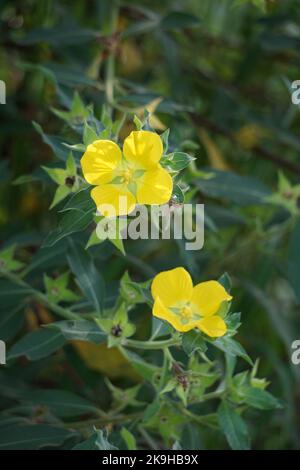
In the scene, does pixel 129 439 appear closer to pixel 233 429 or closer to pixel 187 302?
pixel 233 429

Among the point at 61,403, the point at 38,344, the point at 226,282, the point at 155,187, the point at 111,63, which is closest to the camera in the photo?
the point at 155,187

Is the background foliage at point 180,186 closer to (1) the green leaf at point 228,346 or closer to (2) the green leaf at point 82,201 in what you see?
(2) the green leaf at point 82,201

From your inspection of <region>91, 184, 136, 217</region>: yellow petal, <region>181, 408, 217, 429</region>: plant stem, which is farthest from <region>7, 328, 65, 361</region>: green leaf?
<region>91, 184, 136, 217</region>: yellow petal

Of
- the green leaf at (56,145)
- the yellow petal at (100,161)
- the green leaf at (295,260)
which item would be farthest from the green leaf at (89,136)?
the green leaf at (295,260)

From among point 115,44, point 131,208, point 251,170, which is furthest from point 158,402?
point 251,170

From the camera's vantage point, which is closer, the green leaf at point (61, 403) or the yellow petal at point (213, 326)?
the yellow petal at point (213, 326)

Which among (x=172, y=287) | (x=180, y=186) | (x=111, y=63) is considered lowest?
(x=172, y=287)

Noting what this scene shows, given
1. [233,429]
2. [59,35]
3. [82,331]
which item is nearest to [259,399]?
[233,429]

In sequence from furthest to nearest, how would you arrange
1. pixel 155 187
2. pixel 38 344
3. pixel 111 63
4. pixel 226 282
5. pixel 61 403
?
1. pixel 111 63
2. pixel 61 403
3. pixel 38 344
4. pixel 226 282
5. pixel 155 187

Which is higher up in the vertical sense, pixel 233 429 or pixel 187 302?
pixel 187 302
